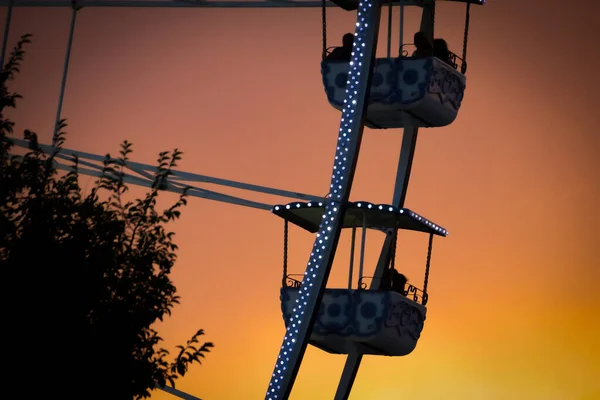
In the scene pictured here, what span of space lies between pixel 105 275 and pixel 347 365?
1234 cm

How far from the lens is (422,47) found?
27.7 m

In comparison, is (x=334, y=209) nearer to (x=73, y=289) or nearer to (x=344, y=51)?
(x=344, y=51)

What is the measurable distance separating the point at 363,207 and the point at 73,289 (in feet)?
34.3

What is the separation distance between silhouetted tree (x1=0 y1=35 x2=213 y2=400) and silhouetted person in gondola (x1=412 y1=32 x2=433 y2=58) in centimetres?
1012

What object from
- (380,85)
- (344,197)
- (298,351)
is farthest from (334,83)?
(298,351)

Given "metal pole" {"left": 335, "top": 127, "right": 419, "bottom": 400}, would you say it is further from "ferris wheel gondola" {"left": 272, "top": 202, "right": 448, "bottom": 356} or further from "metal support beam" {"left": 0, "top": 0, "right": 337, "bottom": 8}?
"metal support beam" {"left": 0, "top": 0, "right": 337, "bottom": 8}

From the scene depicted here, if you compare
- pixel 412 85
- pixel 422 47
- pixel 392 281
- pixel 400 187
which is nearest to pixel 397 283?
pixel 392 281

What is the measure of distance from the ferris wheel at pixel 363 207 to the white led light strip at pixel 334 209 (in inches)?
0.7

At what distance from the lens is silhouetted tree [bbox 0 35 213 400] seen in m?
16.7

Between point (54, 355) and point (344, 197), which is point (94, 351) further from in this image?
point (344, 197)

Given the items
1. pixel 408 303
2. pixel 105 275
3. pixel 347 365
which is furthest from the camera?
pixel 347 365

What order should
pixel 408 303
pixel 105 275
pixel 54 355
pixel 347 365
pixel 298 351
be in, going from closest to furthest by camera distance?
pixel 54 355, pixel 105 275, pixel 298 351, pixel 408 303, pixel 347 365

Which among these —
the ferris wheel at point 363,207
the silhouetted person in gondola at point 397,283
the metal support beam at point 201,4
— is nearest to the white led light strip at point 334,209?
the ferris wheel at point 363,207

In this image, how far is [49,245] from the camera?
17266 mm
